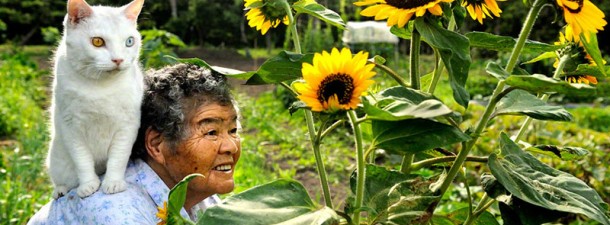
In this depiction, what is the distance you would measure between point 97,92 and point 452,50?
877 mm

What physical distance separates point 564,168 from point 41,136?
11.2 ft

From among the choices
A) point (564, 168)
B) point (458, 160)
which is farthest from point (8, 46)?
point (458, 160)

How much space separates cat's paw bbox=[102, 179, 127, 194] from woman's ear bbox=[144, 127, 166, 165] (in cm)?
14

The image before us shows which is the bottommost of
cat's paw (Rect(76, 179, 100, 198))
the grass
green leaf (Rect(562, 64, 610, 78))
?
the grass

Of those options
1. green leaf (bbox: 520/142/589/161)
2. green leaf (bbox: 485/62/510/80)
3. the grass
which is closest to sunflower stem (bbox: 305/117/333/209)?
green leaf (bbox: 485/62/510/80)

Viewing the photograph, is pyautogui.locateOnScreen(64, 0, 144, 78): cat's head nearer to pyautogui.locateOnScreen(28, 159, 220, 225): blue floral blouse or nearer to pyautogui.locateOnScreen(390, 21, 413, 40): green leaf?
pyautogui.locateOnScreen(28, 159, 220, 225): blue floral blouse

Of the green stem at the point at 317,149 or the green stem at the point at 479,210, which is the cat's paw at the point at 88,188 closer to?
the green stem at the point at 317,149

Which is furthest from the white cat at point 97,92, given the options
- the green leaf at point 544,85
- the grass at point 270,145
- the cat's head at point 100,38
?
the grass at point 270,145

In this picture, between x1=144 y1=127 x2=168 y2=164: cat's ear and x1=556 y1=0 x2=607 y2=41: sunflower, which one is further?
x1=144 y1=127 x2=168 y2=164: cat's ear

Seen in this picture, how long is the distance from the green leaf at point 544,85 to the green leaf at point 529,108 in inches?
3.7

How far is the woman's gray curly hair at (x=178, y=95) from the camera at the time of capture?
167 cm

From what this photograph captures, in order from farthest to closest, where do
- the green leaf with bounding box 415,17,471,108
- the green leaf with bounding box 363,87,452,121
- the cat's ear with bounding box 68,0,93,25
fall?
1. the cat's ear with bounding box 68,0,93,25
2. the green leaf with bounding box 415,17,471,108
3. the green leaf with bounding box 363,87,452,121

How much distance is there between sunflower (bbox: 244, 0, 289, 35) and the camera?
3.81 ft

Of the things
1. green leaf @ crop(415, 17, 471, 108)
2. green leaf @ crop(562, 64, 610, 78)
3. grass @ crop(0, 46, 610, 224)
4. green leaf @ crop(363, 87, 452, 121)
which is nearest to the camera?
green leaf @ crop(363, 87, 452, 121)
